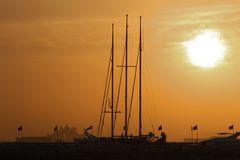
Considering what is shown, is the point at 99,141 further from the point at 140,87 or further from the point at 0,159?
the point at 0,159

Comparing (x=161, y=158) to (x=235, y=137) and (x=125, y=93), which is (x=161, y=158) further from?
(x=235, y=137)

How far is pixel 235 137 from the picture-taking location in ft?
471

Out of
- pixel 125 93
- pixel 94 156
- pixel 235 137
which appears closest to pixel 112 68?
pixel 125 93

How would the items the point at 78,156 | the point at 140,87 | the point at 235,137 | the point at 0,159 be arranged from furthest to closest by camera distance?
1. the point at 235,137
2. the point at 140,87
3. the point at 78,156
4. the point at 0,159

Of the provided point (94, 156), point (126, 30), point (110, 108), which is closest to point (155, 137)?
point (110, 108)

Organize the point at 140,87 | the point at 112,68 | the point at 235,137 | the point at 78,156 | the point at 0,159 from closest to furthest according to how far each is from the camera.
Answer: the point at 0,159 → the point at 78,156 → the point at 140,87 → the point at 112,68 → the point at 235,137

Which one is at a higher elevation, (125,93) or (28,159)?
(125,93)

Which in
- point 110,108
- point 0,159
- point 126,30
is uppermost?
point 126,30

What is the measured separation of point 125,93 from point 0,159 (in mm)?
48127

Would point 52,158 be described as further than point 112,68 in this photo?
No

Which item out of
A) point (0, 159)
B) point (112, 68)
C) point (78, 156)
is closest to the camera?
point (0, 159)

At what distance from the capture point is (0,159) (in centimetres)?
7881

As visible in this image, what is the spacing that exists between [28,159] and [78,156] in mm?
7262

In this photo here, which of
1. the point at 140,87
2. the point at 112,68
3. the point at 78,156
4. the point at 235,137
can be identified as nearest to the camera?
the point at 78,156
